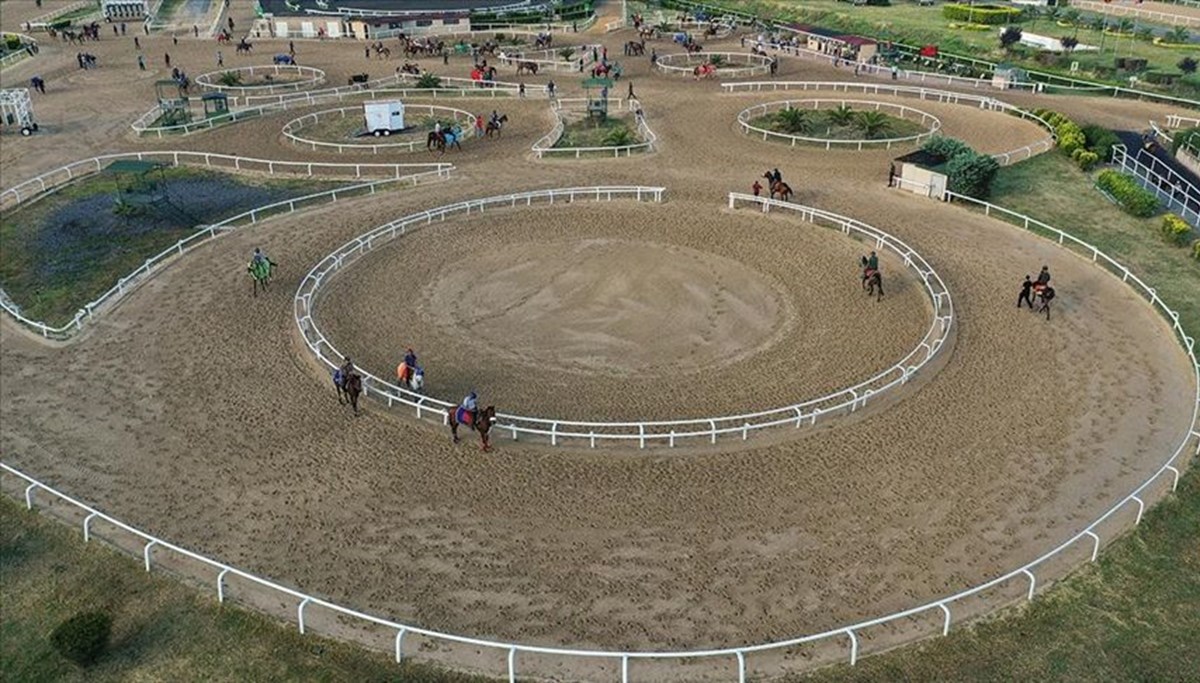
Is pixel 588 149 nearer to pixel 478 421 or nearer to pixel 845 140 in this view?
pixel 845 140

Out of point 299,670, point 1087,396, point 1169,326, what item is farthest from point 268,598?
point 1169,326

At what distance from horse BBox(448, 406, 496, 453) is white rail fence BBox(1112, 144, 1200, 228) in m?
34.4

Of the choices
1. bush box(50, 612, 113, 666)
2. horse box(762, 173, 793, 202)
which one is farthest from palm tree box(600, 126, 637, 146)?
bush box(50, 612, 113, 666)

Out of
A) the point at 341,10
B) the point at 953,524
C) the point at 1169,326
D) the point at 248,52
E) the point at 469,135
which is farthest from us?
the point at 341,10

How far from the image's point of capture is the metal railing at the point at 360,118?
51.9 metres

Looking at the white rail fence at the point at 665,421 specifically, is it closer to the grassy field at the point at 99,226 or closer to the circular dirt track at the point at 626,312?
the circular dirt track at the point at 626,312

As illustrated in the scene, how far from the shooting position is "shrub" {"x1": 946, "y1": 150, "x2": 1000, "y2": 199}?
142 ft

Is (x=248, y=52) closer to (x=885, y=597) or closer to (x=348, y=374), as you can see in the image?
(x=348, y=374)

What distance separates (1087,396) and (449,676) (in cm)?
2078

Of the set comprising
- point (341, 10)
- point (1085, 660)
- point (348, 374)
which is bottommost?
point (1085, 660)

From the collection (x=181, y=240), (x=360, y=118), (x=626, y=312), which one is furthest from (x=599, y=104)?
(x=626, y=312)

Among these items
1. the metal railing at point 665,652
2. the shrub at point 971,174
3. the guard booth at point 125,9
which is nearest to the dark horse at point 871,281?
the metal railing at point 665,652

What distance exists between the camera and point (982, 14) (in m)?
96.5

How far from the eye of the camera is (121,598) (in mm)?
20281
